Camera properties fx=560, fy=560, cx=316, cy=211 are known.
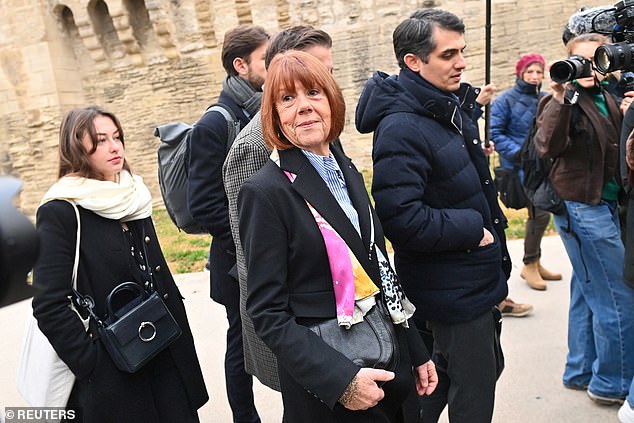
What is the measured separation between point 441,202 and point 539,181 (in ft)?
4.38

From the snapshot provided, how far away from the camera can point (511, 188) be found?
15.8 ft

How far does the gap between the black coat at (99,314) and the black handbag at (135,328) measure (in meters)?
0.04

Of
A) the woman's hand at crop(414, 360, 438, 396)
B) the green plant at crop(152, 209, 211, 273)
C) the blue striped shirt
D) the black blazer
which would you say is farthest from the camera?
the green plant at crop(152, 209, 211, 273)

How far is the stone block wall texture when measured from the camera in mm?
12531

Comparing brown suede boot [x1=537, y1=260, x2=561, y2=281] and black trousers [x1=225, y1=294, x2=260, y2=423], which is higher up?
black trousers [x1=225, y1=294, x2=260, y2=423]

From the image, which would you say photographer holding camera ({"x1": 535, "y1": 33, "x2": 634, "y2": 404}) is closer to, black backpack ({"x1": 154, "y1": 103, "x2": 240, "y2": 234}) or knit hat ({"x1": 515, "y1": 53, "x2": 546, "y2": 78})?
black backpack ({"x1": 154, "y1": 103, "x2": 240, "y2": 234})

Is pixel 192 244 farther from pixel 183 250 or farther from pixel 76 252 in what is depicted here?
pixel 76 252

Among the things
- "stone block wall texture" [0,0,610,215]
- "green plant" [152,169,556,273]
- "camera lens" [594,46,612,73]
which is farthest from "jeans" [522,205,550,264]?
"stone block wall texture" [0,0,610,215]

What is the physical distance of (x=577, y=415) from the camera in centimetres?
306

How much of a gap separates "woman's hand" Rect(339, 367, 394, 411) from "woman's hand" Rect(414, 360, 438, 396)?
1.35ft

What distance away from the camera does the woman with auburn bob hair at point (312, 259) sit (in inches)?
62.3

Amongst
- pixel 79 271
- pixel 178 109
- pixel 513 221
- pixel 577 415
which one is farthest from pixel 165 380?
pixel 178 109

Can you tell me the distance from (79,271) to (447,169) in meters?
1.51

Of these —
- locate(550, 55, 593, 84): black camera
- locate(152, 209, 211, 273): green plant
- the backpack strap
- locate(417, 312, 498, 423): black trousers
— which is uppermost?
locate(550, 55, 593, 84): black camera
